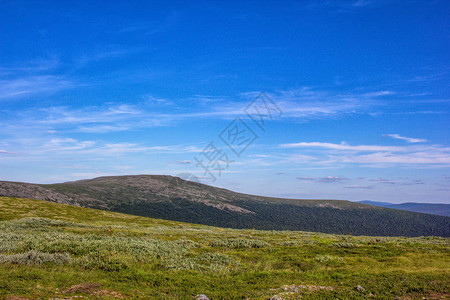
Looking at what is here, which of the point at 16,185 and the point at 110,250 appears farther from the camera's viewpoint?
the point at 16,185

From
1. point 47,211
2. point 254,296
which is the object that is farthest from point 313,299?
point 47,211

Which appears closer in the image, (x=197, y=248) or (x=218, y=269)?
(x=218, y=269)

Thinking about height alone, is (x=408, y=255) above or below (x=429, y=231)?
above

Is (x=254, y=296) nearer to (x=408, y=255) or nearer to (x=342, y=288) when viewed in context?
(x=342, y=288)

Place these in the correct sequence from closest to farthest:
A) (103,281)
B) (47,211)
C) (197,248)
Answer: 1. (103,281)
2. (197,248)
3. (47,211)

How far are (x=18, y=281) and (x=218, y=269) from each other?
30.5 ft

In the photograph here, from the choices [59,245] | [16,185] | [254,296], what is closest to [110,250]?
[59,245]

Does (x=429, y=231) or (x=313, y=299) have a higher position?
(x=313, y=299)

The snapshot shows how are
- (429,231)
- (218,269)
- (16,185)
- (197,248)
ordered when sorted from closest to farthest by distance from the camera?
(218,269) < (197,248) < (16,185) < (429,231)

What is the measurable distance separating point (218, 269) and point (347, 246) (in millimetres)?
18897

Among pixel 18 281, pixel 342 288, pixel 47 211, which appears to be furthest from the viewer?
pixel 47 211

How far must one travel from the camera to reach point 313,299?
11.6 metres

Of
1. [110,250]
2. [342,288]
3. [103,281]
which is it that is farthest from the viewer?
[110,250]

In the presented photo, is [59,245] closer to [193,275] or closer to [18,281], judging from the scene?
[18,281]
